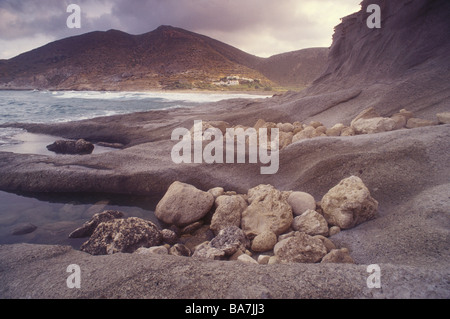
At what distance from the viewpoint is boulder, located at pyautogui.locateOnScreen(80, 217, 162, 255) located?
2756 mm

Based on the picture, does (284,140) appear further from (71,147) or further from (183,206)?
(71,147)

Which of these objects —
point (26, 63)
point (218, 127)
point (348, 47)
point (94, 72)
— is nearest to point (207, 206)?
point (218, 127)

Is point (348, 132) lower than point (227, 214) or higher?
higher

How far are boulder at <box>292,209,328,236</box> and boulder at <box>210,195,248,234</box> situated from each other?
71cm

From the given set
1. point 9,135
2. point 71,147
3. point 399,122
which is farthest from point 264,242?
point 9,135

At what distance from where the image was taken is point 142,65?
197 ft

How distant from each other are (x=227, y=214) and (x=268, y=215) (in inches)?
21.7

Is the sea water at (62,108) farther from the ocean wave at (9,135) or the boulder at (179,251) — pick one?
the boulder at (179,251)

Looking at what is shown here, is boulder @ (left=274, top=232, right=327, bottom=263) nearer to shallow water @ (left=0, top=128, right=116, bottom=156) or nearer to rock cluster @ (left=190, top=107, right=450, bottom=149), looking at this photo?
rock cluster @ (left=190, top=107, right=450, bottom=149)

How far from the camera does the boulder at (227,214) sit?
10.5 feet

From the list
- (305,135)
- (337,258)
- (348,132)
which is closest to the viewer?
(337,258)

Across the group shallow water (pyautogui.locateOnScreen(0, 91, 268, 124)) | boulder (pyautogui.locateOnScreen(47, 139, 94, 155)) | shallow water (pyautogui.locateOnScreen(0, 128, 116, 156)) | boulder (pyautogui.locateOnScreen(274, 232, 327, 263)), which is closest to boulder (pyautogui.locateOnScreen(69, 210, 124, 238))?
boulder (pyautogui.locateOnScreen(274, 232, 327, 263))
